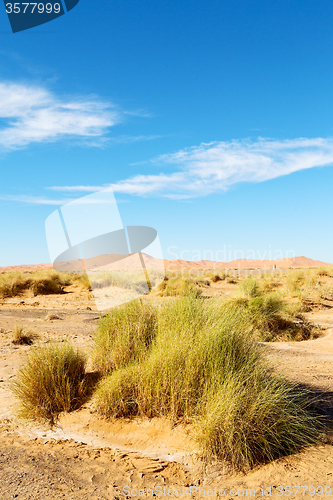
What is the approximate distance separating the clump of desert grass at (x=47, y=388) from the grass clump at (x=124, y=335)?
569 millimetres

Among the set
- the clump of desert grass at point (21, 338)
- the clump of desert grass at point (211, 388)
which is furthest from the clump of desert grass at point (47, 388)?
the clump of desert grass at point (21, 338)

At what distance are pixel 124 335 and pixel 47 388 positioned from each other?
1395 mm

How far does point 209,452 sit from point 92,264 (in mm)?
35116

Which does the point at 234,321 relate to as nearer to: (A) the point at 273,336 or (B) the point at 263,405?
(B) the point at 263,405

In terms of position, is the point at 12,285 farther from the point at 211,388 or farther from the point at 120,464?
the point at 211,388

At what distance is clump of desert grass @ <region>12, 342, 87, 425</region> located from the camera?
18.2 feet

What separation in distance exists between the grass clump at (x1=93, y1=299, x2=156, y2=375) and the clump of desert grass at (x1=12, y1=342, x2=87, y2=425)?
0.57m

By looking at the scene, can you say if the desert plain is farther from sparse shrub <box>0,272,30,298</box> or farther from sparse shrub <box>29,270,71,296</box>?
sparse shrub <box>29,270,71,296</box>

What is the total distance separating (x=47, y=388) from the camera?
5684 millimetres

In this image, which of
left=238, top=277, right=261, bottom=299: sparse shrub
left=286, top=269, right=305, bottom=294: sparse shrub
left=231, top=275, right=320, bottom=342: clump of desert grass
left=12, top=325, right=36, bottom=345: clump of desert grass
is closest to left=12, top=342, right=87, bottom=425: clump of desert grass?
left=12, top=325, right=36, bottom=345: clump of desert grass

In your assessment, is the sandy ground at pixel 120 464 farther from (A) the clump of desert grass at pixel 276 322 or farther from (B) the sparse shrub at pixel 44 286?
(B) the sparse shrub at pixel 44 286

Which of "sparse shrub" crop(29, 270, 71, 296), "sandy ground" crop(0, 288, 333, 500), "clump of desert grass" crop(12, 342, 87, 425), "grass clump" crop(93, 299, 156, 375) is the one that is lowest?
"sandy ground" crop(0, 288, 333, 500)

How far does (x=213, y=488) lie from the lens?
382 cm

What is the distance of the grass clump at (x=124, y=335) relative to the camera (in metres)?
6.05
